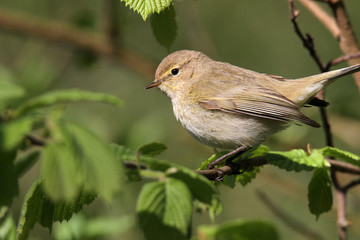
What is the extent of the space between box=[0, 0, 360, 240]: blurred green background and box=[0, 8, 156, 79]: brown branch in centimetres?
15

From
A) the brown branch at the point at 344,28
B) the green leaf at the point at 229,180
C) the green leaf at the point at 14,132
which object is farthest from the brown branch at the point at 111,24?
the green leaf at the point at 14,132

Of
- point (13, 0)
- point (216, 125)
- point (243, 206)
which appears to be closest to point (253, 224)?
point (216, 125)

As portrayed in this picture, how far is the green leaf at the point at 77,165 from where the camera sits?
1250mm

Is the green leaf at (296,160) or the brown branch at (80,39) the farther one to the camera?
the brown branch at (80,39)

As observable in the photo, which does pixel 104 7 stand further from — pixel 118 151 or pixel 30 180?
pixel 118 151

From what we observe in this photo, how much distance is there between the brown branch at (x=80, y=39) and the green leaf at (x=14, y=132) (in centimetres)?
356

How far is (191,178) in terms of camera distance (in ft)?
5.39

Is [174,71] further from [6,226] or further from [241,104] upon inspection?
[6,226]

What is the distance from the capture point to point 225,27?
8.91 m

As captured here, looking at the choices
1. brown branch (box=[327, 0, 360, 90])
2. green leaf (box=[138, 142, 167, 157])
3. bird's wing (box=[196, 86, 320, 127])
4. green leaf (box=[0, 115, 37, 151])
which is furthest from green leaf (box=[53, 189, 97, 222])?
brown branch (box=[327, 0, 360, 90])

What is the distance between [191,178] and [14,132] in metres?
0.62

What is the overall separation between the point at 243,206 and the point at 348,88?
2478 mm

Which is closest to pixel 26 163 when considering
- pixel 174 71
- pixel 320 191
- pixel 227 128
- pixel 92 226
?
pixel 92 226

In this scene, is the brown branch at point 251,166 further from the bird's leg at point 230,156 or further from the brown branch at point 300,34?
the brown branch at point 300,34
